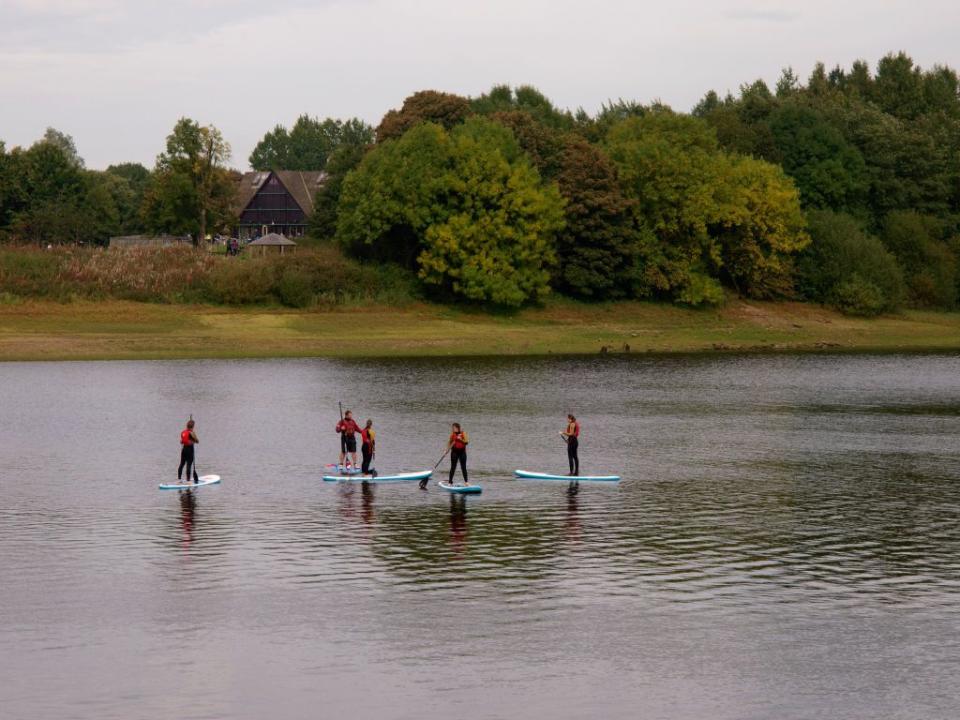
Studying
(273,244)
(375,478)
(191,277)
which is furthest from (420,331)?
(375,478)

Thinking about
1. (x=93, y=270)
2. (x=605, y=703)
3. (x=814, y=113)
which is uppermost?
(x=814, y=113)

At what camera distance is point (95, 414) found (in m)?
68.5

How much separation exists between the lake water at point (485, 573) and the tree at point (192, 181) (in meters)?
85.4

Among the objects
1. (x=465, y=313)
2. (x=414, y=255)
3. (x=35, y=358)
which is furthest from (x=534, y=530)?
(x=414, y=255)

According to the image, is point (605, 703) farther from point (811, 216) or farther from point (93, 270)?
point (811, 216)

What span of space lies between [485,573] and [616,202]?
347ft

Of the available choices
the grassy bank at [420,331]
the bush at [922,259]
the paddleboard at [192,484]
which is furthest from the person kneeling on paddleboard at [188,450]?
the bush at [922,259]

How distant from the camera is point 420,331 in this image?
118 meters

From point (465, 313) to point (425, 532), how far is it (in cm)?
8948

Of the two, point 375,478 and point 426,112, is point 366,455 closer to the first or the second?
point 375,478

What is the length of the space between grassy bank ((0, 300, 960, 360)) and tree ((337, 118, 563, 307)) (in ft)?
13.4

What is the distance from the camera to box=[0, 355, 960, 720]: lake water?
2591 cm

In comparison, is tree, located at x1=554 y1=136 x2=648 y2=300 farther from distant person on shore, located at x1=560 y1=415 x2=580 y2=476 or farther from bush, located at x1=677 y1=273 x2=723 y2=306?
distant person on shore, located at x1=560 y1=415 x2=580 y2=476

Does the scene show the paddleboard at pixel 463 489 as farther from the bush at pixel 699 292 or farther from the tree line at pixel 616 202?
the bush at pixel 699 292
